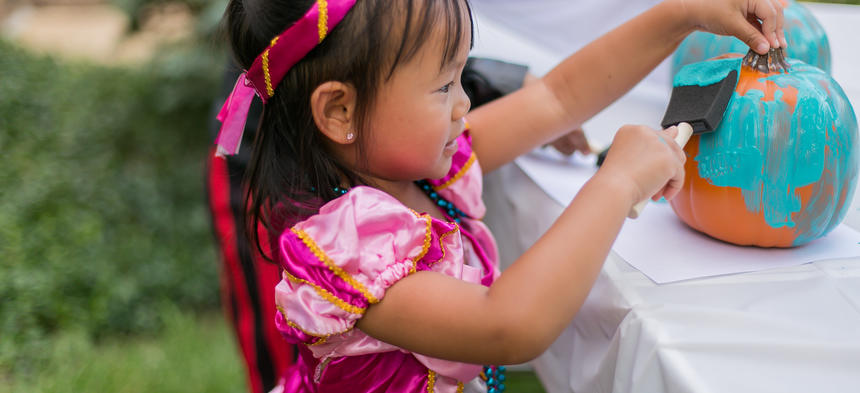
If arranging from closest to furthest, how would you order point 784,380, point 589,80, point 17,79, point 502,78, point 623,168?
1. point 784,380
2. point 623,168
3. point 589,80
4. point 502,78
5. point 17,79

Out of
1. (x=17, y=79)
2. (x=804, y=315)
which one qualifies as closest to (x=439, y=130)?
(x=804, y=315)

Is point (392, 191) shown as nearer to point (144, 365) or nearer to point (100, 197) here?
point (144, 365)

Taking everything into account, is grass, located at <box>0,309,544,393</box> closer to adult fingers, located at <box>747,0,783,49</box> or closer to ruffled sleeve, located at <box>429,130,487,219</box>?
ruffled sleeve, located at <box>429,130,487,219</box>

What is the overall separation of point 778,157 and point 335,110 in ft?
1.66

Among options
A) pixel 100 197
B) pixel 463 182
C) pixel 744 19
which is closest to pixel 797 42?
pixel 744 19

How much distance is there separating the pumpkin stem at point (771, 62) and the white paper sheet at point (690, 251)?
0.21 metres

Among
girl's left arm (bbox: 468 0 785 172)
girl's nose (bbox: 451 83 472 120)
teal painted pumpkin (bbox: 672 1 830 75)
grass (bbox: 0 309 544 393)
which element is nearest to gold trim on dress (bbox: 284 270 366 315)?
girl's nose (bbox: 451 83 472 120)

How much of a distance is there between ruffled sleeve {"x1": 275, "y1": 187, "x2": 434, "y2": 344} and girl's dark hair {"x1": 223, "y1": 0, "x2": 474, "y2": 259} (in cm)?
8

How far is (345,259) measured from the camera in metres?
0.70

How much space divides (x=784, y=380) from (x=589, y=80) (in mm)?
532

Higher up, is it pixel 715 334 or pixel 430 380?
pixel 715 334

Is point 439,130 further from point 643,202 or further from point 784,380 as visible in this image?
point 784,380

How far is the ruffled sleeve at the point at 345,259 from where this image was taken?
709mm

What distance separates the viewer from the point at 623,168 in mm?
722
